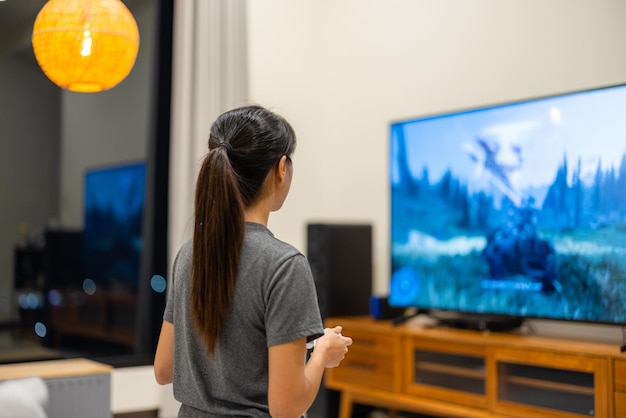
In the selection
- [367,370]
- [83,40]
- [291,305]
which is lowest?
[367,370]

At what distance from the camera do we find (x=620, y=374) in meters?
2.81

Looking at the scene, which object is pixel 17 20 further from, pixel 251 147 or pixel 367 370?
pixel 251 147

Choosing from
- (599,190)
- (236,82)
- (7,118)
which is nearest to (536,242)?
(599,190)

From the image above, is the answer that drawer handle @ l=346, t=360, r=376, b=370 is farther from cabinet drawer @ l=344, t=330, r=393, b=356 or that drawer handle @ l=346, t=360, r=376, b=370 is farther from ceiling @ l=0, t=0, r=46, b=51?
ceiling @ l=0, t=0, r=46, b=51

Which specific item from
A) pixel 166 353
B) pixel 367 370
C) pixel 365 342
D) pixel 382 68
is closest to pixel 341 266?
pixel 365 342

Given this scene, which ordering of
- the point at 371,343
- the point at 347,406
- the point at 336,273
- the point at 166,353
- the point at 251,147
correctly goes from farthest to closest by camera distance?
the point at 336,273, the point at 347,406, the point at 371,343, the point at 166,353, the point at 251,147

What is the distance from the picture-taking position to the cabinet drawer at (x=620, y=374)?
110 inches

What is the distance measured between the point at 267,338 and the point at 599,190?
223 centimetres

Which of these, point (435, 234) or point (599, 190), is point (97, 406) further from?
point (599, 190)

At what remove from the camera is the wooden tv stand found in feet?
9.54

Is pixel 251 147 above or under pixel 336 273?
above

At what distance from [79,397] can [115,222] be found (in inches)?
64.7

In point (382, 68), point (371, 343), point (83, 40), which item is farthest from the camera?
point (382, 68)

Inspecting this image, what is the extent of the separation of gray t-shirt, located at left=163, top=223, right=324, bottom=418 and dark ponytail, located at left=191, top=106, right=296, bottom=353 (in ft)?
0.08
